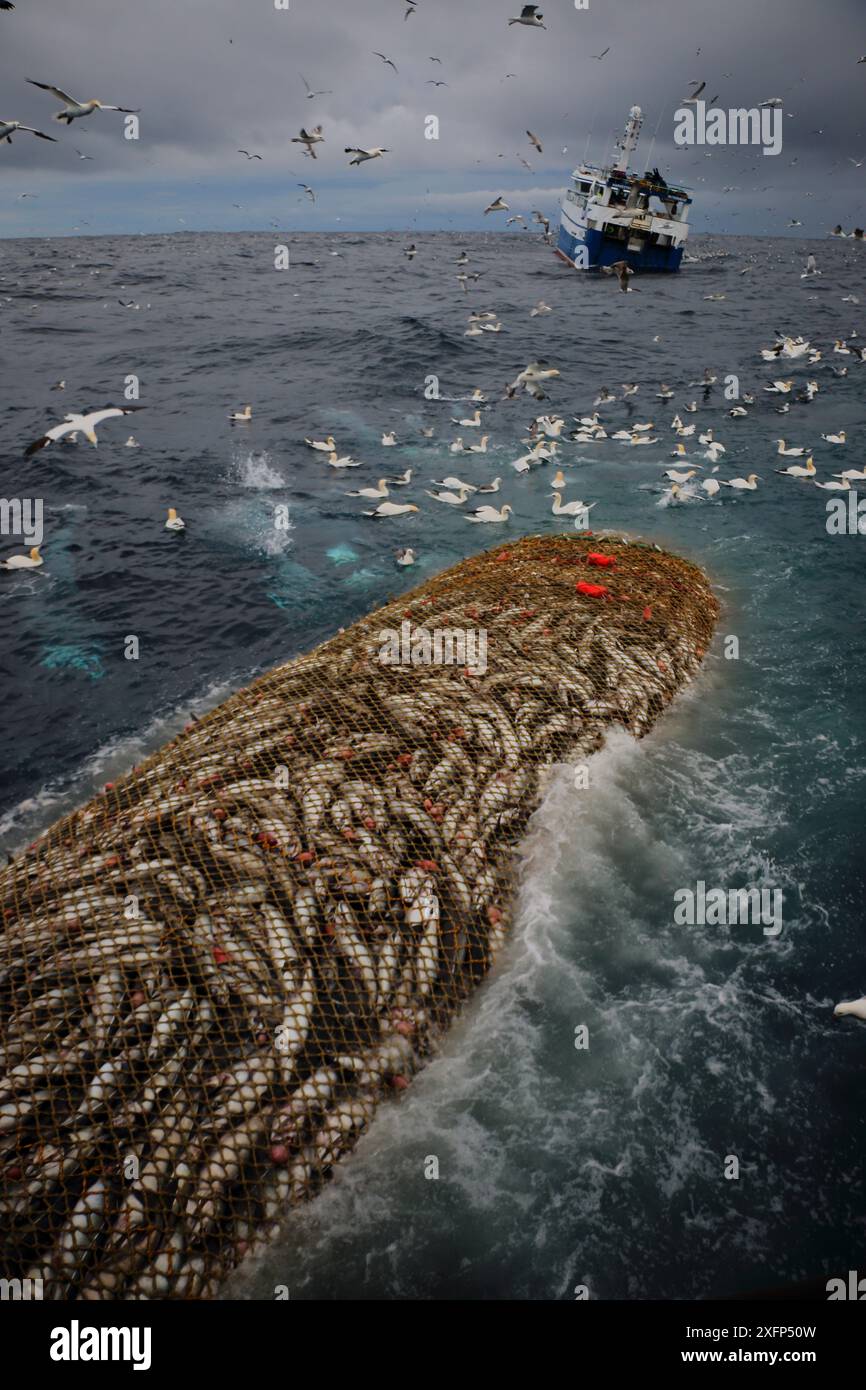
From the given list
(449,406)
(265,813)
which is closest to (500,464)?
(449,406)

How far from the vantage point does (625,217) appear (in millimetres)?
59312

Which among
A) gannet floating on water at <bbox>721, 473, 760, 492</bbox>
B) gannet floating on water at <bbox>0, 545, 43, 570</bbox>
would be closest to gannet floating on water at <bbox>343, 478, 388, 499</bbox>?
gannet floating on water at <bbox>0, 545, 43, 570</bbox>

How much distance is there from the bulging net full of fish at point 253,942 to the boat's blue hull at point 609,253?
7452cm

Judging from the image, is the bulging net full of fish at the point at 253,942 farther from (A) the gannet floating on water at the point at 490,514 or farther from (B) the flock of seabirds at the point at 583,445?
(A) the gannet floating on water at the point at 490,514

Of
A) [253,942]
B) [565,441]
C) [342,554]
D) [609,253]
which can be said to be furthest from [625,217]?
[253,942]

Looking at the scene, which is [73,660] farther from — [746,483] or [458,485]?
[746,483]

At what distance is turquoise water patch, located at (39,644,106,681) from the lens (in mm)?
14141

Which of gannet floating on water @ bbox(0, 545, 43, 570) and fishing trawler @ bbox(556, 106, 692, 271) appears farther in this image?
fishing trawler @ bbox(556, 106, 692, 271)

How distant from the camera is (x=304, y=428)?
2917 cm

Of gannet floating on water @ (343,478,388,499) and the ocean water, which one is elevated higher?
gannet floating on water @ (343,478,388,499)

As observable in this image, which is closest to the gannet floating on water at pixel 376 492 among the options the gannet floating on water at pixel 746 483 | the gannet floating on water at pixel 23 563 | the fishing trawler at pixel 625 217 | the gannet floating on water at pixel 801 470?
the gannet floating on water at pixel 23 563

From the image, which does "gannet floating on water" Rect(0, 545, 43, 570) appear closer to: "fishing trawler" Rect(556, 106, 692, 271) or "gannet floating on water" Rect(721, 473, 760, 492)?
"gannet floating on water" Rect(721, 473, 760, 492)

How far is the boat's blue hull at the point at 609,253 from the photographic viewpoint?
68.8 m
